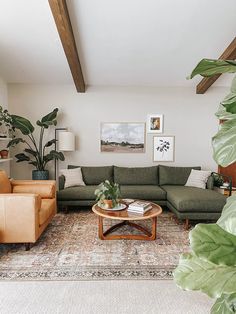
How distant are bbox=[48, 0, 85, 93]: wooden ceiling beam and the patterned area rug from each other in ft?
8.53

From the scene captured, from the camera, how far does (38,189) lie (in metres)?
3.57

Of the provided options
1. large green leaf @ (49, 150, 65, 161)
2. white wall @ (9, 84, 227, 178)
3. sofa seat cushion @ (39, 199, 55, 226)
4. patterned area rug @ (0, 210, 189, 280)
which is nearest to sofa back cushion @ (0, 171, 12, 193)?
sofa seat cushion @ (39, 199, 55, 226)

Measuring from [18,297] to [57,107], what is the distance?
3.77m

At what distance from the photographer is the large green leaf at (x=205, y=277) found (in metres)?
0.46

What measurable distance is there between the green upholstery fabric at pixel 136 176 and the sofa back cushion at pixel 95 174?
142 mm

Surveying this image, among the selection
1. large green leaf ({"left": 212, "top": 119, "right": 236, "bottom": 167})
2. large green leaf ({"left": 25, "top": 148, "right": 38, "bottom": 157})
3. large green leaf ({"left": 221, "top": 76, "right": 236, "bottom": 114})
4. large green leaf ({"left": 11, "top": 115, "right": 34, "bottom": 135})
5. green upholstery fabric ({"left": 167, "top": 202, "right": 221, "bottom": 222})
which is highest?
large green leaf ({"left": 11, "top": 115, "right": 34, "bottom": 135})

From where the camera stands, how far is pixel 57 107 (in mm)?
4906

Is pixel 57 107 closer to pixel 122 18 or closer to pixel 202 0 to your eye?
pixel 122 18

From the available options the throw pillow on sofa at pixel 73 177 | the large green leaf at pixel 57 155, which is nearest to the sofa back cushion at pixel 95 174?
the throw pillow on sofa at pixel 73 177

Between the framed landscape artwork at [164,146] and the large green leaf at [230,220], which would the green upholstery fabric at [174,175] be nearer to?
the framed landscape artwork at [164,146]

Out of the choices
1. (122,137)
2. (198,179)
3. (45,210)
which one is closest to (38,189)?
(45,210)

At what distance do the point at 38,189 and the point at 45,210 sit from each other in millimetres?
642

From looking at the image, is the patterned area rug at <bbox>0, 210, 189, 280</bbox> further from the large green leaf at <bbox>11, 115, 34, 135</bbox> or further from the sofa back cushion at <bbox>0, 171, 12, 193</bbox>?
the large green leaf at <bbox>11, 115, 34, 135</bbox>

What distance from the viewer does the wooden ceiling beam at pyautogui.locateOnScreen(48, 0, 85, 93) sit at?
2.61 meters
